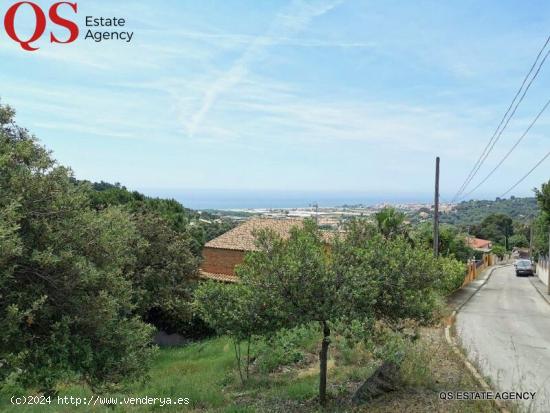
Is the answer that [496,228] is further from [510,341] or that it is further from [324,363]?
[324,363]

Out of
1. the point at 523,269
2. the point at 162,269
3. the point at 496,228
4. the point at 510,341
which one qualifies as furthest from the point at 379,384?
the point at 496,228

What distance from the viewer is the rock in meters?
8.63

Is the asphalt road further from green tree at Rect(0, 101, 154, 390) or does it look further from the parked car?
the parked car

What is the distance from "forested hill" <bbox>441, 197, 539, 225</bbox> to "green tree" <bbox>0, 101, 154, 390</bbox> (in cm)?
9170

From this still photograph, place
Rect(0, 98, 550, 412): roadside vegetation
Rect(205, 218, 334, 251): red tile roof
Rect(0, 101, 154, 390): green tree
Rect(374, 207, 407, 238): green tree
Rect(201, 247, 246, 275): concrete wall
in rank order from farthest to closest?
1. Rect(201, 247, 246, 275): concrete wall
2. Rect(205, 218, 334, 251): red tile roof
3. Rect(374, 207, 407, 238): green tree
4. Rect(0, 98, 550, 412): roadside vegetation
5. Rect(0, 101, 154, 390): green tree

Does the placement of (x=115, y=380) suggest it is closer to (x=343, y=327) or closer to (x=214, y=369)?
(x=343, y=327)

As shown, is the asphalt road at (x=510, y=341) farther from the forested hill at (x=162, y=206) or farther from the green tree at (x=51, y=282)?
the forested hill at (x=162, y=206)

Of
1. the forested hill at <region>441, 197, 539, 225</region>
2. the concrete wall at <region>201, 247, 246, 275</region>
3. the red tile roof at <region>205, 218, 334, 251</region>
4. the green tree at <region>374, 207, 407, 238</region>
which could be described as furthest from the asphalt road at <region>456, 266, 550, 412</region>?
the forested hill at <region>441, 197, 539, 225</region>

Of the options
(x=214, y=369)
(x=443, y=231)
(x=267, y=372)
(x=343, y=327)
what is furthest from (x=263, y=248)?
(x=443, y=231)

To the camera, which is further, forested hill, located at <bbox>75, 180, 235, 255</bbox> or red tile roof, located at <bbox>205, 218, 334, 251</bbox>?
red tile roof, located at <bbox>205, 218, 334, 251</bbox>

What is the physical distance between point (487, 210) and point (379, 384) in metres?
126

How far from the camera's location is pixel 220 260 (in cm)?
3428

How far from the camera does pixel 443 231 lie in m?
30.9

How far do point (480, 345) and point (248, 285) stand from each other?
8301 mm
